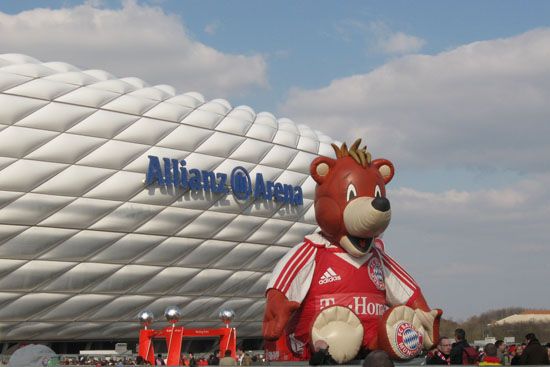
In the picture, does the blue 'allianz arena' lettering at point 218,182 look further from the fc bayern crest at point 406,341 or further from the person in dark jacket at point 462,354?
the person in dark jacket at point 462,354

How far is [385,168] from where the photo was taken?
11906 mm

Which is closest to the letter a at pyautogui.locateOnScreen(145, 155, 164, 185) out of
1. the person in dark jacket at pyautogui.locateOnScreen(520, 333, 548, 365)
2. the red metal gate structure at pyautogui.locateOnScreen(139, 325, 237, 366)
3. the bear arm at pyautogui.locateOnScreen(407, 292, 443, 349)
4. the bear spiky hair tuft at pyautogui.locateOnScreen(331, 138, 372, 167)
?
the red metal gate structure at pyautogui.locateOnScreen(139, 325, 237, 366)

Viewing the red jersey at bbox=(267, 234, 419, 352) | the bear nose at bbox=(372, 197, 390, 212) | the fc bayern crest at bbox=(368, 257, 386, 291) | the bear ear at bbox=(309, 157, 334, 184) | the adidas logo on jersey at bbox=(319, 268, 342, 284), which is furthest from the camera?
the bear ear at bbox=(309, 157, 334, 184)

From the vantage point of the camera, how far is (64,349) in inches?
841

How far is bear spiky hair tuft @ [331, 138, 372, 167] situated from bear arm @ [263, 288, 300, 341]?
211cm

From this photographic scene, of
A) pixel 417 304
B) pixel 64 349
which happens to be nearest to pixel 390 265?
pixel 417 304

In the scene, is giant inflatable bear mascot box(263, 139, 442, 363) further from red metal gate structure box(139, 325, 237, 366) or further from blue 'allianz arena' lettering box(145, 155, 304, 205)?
blue 'allianz arena' lettering box(145, 155, 304, 205)

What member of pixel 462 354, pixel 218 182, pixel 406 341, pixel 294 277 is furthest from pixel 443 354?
pixel 218 182

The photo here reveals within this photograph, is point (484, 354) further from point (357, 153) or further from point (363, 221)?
point (357, 153)

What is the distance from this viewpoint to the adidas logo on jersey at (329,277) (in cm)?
1102

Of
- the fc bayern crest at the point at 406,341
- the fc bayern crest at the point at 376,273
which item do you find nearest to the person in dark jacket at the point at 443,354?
the fc bayern crest at the point at 406,341

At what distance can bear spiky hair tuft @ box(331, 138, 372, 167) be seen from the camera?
11.4 meters

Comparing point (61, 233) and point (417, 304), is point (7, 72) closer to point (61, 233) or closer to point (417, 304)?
point (61, 233)

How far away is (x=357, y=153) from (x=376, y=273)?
1.64m
